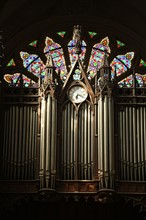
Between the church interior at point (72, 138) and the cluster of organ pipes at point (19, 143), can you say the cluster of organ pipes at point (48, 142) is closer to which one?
the church interior at point (72, 138)

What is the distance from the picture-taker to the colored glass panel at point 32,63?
24.8m

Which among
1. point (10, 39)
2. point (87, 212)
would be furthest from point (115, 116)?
point (10, 39)

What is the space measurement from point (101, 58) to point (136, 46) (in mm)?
1223

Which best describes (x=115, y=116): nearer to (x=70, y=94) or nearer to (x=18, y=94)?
(x=70, y=94)

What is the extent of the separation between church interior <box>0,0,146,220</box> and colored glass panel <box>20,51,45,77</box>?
0.30m

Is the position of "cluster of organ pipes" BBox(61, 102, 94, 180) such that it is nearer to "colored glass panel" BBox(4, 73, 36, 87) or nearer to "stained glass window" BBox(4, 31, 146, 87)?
"stained glass window" BBox(4, 31, 146, 87)

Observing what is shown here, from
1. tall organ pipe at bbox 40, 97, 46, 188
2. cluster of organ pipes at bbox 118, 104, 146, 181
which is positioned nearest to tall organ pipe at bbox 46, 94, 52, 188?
tall organ pipe at bbox 40, 97, 46, 188

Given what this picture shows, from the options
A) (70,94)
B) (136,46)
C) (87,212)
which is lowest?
(87,212)

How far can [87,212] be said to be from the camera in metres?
21.8

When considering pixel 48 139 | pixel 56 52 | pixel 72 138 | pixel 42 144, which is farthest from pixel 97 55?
pixel 42 144

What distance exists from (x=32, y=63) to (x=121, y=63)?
295cm

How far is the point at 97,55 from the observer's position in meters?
25.1

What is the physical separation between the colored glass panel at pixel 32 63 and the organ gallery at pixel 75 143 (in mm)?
1647

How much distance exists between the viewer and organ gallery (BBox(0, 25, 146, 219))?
20.9m
